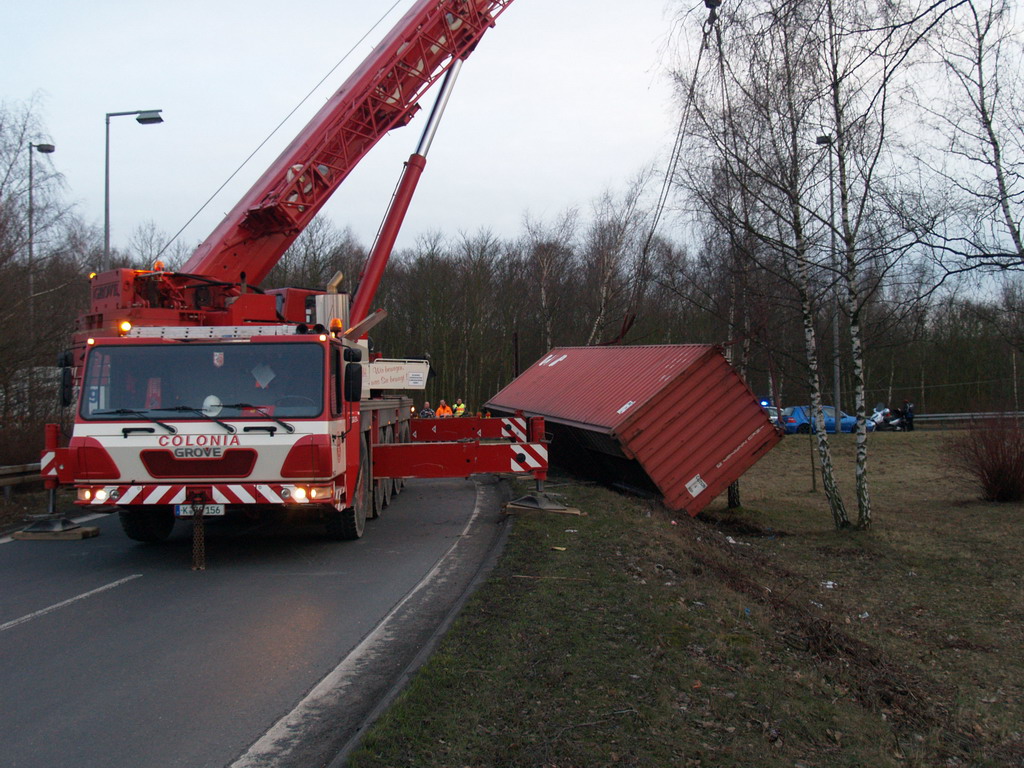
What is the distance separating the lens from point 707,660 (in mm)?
5336

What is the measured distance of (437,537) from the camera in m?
10.7

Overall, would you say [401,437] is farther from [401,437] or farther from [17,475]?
[17,475]

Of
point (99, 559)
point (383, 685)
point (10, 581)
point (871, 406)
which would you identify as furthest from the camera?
point (871, 406)

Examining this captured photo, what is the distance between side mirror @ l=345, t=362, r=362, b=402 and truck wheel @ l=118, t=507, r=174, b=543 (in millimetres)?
2790

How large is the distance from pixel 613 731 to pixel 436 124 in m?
12.0

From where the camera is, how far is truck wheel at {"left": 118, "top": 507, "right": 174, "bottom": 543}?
9.61 metres

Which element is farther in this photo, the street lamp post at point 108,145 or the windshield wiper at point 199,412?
the street lamp post at point 108,145

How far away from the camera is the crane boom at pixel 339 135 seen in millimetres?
12047

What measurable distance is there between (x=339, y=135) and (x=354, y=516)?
612cm

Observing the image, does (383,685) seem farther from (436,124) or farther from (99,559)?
(436,124)

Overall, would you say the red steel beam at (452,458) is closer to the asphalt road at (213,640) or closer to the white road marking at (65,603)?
the asphalt road at (213,640)

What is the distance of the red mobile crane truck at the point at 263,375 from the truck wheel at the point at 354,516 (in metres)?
0.03

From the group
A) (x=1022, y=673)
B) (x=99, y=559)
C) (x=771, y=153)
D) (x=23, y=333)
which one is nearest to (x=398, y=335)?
(x=23, y=333)

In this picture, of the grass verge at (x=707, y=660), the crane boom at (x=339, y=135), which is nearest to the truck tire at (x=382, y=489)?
the grass verge at (x=707, y=660)
